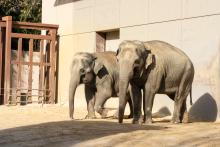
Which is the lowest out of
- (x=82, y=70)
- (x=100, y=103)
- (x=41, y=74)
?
(x=100, y=103)

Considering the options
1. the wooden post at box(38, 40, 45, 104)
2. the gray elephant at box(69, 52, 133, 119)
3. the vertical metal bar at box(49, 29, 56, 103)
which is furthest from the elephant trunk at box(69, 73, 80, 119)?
the vertical metal bar at box(49, 29, 56, 103)

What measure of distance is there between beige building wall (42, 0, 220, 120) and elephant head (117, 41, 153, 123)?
266 centimetres

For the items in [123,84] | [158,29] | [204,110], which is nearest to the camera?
[123,84]

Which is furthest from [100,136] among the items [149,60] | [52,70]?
[52,70]

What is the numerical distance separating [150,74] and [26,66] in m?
11.2

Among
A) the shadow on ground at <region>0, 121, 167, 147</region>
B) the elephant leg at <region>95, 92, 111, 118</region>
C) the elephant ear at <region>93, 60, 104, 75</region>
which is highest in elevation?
the elephant ear at <region>93, 60, 104, 75</region>

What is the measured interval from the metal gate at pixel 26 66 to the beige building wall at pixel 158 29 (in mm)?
378

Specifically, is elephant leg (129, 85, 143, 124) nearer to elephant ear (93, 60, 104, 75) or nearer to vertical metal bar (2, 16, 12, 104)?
elephant ear (93, 60, 104, 75)

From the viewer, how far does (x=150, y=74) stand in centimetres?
1159

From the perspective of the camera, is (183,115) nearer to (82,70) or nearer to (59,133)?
(82,70)

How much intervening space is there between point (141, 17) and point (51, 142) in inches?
340

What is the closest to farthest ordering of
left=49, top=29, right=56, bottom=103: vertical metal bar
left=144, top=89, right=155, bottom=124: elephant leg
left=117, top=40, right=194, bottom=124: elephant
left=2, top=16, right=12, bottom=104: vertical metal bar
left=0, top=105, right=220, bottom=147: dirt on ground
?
left=0, top=105, right=220, bottom=147: dirt on ground
left=117, top=40, right=194, bottom=124: elephant
left=144, top=89, right=155, bottom=124: elephant leg
left=2, top=16, right=12, bottom=104: vertical metal bar
left=49, top=29, right=56, bottom=103: vertical metal bar

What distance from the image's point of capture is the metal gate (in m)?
19.9

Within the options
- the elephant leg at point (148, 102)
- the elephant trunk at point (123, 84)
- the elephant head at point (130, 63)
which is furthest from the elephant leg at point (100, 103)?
the elephant trunk at point (123, 84)
